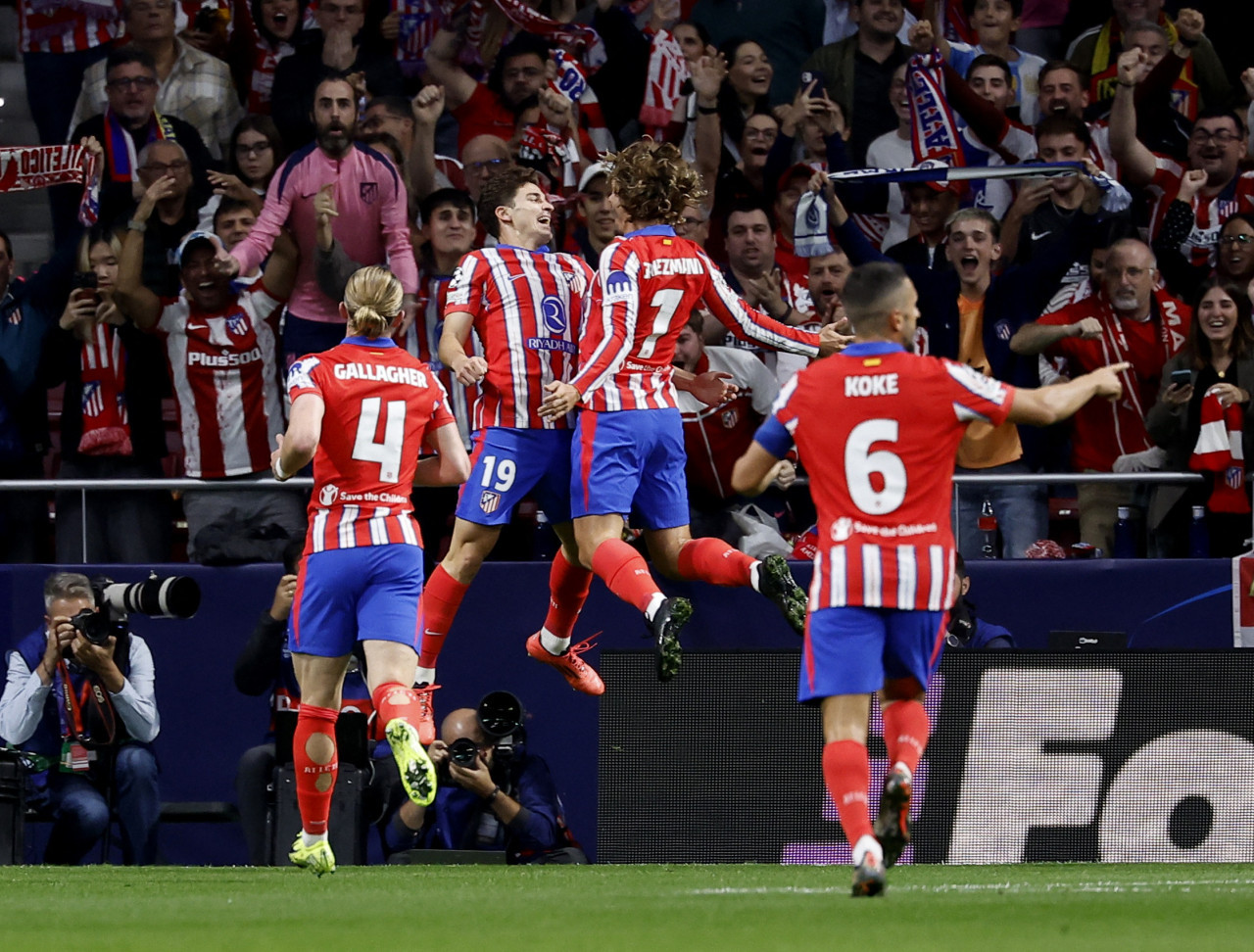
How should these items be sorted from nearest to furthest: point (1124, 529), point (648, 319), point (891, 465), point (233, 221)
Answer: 1. point (891, 465)
2. point (648, 319)
3. point (1124, 529)
4. point (233, 221)

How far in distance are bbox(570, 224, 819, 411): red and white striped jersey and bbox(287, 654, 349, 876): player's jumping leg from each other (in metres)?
1.62

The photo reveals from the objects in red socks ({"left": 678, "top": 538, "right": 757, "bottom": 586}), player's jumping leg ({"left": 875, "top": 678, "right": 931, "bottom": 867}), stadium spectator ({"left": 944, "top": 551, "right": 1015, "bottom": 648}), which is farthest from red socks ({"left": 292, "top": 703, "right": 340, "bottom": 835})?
stadium spectator ({"left": 944, "top": 551, "right": 1015, "bottom": 648})

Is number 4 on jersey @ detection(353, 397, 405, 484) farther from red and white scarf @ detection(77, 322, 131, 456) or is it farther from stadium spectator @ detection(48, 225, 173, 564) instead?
red and white scarf @ detection(77, 322, 131, 456)

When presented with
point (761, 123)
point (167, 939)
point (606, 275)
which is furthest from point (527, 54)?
point (167, 939)

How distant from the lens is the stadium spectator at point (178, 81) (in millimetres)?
11852

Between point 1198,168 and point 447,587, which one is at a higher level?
point 1198,168

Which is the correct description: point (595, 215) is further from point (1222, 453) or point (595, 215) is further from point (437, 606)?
point (1222, 453)

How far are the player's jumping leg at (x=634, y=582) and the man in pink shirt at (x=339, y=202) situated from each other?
312cm

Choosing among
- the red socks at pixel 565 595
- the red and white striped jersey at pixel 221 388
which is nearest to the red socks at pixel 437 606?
the red socks at pixel 565 595

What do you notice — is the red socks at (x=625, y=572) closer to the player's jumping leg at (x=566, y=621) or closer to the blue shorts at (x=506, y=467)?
the player's jumping leg at (x=566, y=621)

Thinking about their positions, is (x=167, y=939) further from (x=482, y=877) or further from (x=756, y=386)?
(x=756, y=386)

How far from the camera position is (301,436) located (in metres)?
6.88

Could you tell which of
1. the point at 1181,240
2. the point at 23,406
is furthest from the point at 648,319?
the point at 1181,240

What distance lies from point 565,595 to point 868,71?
4.97m
